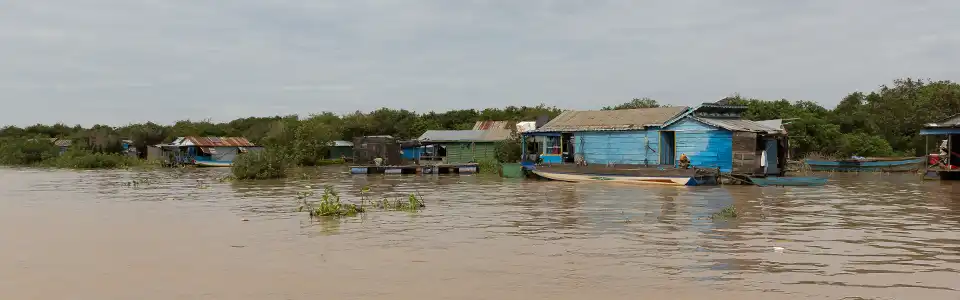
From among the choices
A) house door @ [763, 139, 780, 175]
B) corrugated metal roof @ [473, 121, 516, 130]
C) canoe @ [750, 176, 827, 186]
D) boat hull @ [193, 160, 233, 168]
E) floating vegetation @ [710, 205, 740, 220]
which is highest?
corrugated metal roof @ [473, 121, 516, 130]

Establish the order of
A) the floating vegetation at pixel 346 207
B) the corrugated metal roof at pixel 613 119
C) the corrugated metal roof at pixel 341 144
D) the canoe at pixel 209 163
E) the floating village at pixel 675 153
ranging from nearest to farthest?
the floating vegetation at pixel 346 207
the floating village at pixel 675 153
the corrugated metal roof at pixel 613 119
the canoe at pixel 209 163
the corrugated metal roof at pixel 341 144

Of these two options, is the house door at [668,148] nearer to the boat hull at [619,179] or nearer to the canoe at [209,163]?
the boat hull at [619,179]

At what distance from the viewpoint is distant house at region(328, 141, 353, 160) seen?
163ft

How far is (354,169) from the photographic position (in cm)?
3181

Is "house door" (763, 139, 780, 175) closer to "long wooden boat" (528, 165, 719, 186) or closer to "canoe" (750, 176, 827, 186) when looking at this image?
"canoe" (750, 176, 827, 186)

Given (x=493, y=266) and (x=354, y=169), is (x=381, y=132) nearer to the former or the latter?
(x=354, y=169)

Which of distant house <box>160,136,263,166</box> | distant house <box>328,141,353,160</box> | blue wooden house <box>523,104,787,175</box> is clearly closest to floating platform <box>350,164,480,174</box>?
blue wooden house <box>523,104,787,175</box>

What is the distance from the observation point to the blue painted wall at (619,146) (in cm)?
2441

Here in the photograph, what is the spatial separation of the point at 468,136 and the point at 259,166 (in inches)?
677

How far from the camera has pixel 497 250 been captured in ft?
31.1

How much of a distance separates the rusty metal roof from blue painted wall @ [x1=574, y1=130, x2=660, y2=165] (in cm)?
2843

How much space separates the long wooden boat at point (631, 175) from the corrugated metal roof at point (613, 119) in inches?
70.3

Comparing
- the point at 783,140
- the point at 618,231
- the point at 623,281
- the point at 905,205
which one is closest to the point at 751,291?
the point at 623,281

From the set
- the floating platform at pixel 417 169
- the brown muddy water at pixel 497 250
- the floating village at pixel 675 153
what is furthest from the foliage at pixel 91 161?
the brown muddy water at pixel 497 250
